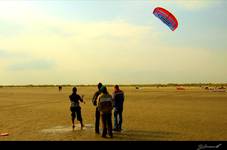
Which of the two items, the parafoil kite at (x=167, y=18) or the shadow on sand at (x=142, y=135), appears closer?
the shadow on sand at (x=142, y=135)

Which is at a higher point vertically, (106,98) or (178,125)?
(106,98)

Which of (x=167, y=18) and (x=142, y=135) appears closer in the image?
(x=142, y=135)

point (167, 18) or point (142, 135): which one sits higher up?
point (167, 18)

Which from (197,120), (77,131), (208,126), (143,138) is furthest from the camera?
(197,120)

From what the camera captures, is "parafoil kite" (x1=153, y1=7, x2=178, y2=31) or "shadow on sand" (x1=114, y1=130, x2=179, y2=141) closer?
"shadow on sand" (x1=114, y1=130, x2=179, y2=141)

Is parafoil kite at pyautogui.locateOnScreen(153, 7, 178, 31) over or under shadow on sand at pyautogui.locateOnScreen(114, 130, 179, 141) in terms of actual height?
over

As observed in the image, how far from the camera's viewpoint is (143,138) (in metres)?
13.6

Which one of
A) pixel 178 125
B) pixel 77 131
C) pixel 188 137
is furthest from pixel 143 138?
pixel 178 125

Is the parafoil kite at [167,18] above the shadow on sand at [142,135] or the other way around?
above
